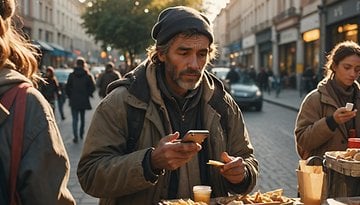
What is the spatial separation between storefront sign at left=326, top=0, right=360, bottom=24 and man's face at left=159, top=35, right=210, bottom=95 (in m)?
20.4

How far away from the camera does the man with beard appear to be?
258 cm

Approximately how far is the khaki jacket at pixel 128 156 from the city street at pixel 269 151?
13.0 feet

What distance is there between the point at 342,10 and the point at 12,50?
2326 cm

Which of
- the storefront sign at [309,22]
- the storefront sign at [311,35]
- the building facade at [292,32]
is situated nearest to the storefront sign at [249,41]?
the building facade at [292,32]

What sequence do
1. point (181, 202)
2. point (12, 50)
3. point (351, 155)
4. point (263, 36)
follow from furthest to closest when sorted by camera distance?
point (263, 36) < point (351, 155) < point (181, 202) < point (12, 50)

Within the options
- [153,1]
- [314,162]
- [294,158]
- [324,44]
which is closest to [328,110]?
[314,162]

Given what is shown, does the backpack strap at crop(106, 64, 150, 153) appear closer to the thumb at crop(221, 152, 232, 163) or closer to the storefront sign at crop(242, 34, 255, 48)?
the thumb at crop(221, 152, 232, 163)

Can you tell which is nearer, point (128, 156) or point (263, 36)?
point (128, 156)

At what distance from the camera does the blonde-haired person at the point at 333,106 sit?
416 cm

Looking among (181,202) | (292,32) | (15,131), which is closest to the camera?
(15,131)

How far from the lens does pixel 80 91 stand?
12.5 m

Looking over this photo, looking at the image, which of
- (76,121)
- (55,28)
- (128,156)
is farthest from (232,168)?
(55,28)

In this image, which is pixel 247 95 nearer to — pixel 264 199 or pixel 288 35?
pixel 264 199

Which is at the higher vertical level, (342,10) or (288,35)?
(342,10)
